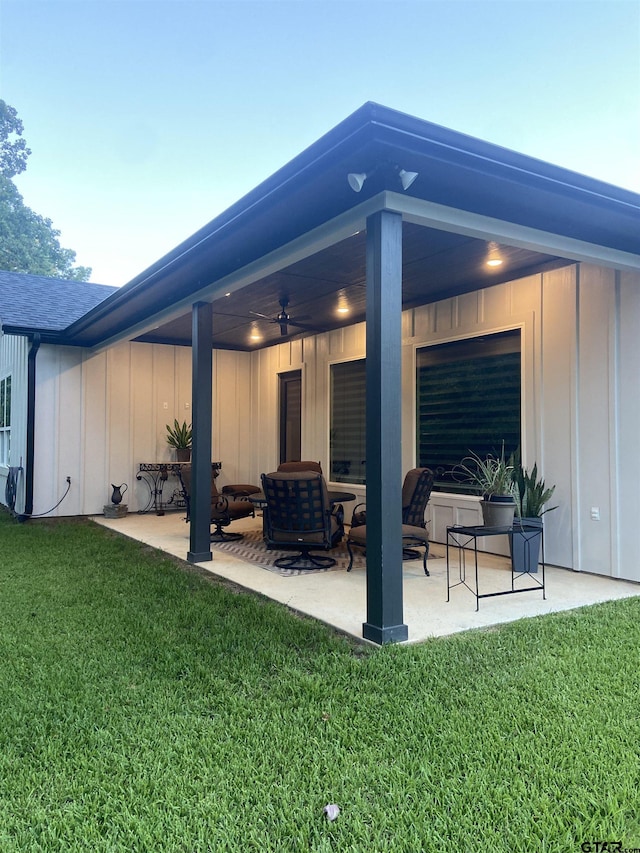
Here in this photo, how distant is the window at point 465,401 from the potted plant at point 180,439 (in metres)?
4.29

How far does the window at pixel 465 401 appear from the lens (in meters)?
5.91

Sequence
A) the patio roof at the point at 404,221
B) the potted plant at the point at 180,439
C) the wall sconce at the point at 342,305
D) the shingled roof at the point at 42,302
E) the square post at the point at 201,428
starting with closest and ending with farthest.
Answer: the patio roof at the point at 404,221 → the square post at the point at 201,428 → the wall sconce at the point at 342,305 → the shingled roof at the point at 42,302 → the potted plant at the point at 180,439

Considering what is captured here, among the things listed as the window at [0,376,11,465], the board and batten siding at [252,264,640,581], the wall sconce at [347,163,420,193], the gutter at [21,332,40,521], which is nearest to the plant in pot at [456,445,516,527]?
the board and batten siding at [252,264,640,581]

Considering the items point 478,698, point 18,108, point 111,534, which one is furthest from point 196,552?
point 18,108

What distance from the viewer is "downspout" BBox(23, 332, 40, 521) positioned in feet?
28.3

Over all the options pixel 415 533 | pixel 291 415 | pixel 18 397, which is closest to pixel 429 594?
pixel 415 533

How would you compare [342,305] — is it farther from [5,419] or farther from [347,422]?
[5,419]

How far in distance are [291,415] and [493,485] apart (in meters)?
5.33

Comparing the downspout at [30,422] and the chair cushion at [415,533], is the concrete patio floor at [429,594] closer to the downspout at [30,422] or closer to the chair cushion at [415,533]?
the chair cushion at [415,533]

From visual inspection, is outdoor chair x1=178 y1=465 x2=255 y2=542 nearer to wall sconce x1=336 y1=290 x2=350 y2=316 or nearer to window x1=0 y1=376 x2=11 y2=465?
wall sconce x1=336 y1=290 x2=350 y2=316

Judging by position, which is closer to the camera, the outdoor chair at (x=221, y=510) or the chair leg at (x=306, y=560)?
the chair leg at (x=306, y=560)

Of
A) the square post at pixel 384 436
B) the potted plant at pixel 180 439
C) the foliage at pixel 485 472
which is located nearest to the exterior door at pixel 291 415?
the potted plant at pixel 180 439

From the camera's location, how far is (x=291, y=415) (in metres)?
9.83

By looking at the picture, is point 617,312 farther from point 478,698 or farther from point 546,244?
point 478,698
